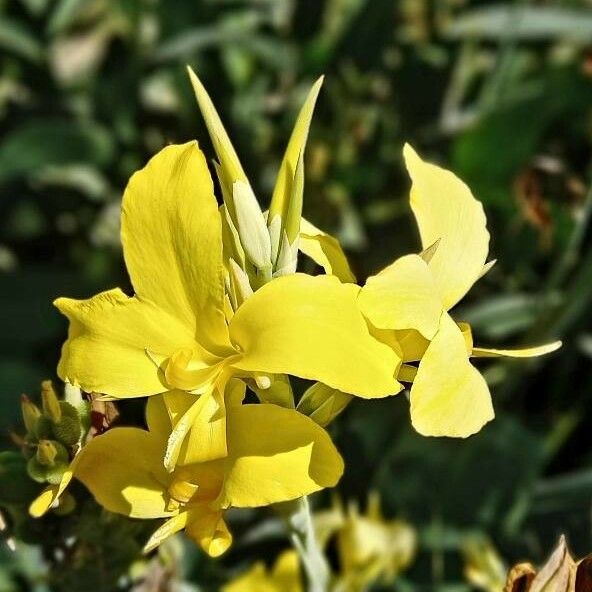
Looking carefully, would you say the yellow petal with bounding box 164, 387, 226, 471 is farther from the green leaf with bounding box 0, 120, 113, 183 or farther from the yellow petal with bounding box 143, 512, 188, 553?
the green leaf with bounding box 0, 120, 113, 183

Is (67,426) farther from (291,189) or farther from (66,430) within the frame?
(291,189)

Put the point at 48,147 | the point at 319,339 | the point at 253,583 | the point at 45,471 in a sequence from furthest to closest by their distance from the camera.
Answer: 1. the point at 48,147
2. the point at 253,583
3. the point at 45,471
4. the point at 319,339

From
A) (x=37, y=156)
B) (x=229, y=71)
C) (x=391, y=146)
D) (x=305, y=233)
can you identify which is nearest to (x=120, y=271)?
(x=37, y=156)

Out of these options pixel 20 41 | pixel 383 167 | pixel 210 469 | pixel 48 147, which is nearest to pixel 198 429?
pixel 210 469

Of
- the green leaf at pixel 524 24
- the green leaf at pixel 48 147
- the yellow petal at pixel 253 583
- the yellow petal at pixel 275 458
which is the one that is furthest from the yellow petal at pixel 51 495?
the green leaf at pixel 524 24

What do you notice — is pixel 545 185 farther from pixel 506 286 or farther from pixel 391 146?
pixel 391 146
